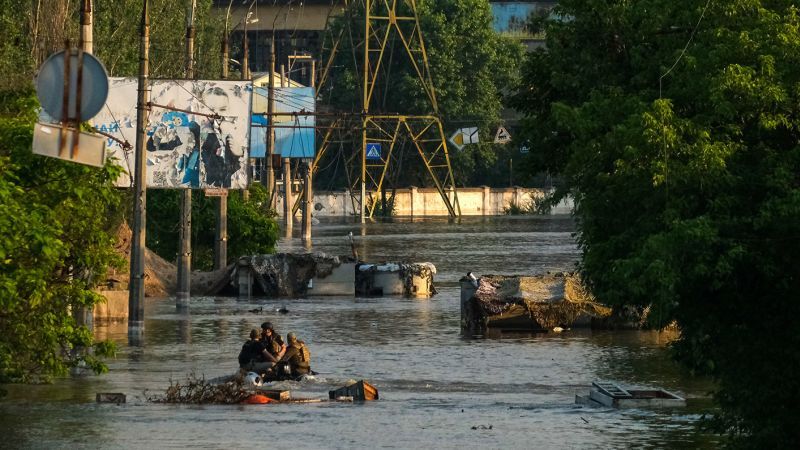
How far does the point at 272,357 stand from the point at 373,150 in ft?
248

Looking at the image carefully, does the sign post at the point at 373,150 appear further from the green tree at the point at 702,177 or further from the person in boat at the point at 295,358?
the green tree at the point at 702,177

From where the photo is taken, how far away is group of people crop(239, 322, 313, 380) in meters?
27.2

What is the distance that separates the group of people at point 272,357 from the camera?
27.2 meters

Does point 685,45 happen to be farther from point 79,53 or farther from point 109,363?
point 109,363

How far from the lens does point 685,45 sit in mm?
16250

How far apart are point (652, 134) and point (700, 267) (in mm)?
1307

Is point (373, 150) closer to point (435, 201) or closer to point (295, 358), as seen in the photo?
point (435, 201)

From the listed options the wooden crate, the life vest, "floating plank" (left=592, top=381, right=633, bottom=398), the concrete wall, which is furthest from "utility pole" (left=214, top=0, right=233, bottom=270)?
the concrete wall

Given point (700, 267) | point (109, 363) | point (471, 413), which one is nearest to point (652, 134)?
point (700, 267)

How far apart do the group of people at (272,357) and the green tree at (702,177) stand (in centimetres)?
1076

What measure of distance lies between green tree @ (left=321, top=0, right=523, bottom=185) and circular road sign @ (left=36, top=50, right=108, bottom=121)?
100602 millimetres

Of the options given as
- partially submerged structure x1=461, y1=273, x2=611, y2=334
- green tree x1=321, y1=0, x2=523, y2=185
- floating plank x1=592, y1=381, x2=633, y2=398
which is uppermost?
green tree x1=321, y1=0, x2=523, y2=185

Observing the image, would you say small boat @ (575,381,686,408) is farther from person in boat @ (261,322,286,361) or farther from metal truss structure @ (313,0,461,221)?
metal truss structure @ (313,0,461,221)

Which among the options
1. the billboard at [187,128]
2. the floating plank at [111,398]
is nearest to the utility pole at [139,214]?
the billboard at [187,128]
